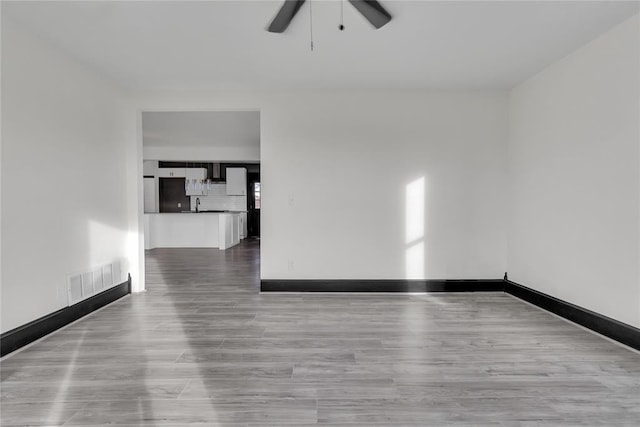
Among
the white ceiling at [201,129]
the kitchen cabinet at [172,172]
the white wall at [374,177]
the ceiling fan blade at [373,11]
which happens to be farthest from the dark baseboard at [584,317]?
the kitchen cabinet at [172,172]

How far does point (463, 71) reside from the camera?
Result: 11.1ft

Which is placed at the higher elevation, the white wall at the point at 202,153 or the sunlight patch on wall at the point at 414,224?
the white wall at the point at 202,153

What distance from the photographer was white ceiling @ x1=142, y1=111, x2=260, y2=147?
5531mm

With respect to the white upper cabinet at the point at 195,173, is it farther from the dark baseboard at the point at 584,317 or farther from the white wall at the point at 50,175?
the dark baseboard at the point at 584,317

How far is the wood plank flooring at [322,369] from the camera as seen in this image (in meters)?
1.69

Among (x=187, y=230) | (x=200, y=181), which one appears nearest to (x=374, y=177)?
(x=187, y=230)

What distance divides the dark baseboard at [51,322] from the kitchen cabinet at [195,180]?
670cm

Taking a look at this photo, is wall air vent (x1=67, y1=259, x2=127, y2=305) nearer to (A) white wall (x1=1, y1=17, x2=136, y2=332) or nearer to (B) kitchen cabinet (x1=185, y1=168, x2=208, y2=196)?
(A) white wall (x1=1, y1=17, x2=136, y2=332)

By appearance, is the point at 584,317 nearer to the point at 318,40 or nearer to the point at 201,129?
the point at 318,40

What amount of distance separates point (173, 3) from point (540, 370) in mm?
3471

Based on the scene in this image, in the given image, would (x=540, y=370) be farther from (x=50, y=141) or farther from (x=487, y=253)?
(x=50, y=141)

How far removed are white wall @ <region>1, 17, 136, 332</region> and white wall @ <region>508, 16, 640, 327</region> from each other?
15.1 feet

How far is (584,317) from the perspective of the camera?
9.41ft

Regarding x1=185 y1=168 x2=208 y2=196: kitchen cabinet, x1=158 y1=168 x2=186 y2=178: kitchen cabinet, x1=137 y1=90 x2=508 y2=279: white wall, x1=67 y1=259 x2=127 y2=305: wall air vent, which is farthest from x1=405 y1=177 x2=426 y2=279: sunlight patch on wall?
x1=158 y1=168 x2=186 y2=178: kitchen cabinet
